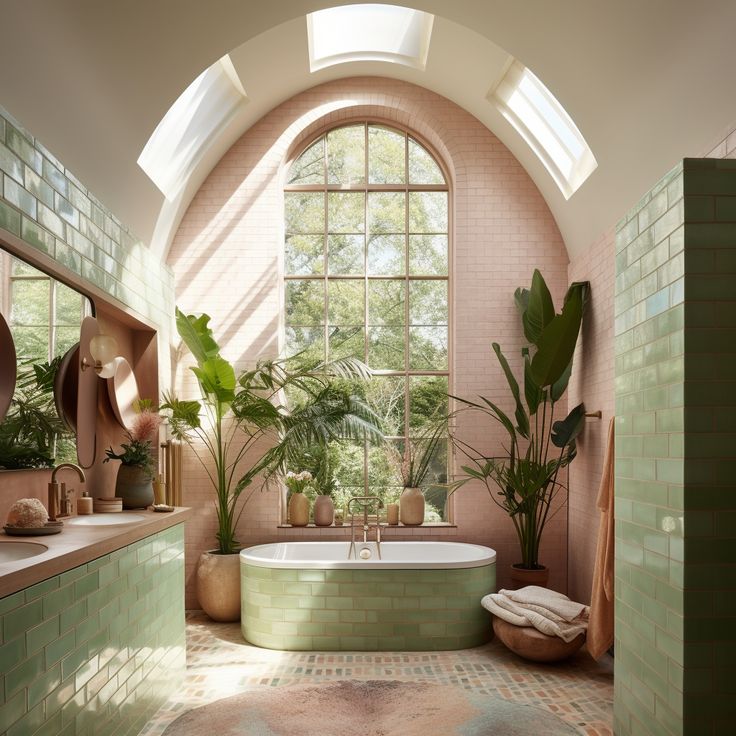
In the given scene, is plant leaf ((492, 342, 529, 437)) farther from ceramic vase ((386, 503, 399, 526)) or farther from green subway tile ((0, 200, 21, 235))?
Result: green subway tile ((0, 200, 21, 235))

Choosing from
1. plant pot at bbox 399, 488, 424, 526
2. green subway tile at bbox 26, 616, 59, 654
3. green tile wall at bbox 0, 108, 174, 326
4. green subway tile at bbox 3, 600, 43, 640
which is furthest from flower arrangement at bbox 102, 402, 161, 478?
plant pot at bbox 399, 488, 424, 526

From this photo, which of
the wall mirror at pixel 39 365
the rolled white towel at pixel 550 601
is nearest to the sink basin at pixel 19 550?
the wall mirror at pixel 39 365

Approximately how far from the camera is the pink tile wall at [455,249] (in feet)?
21.1

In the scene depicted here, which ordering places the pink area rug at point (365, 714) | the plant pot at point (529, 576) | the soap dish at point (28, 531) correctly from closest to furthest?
the soap dish at point (28, 531), the pink area rug at point (365, 714), the plant pot at point (529, 576)

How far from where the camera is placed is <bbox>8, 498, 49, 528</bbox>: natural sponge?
10.2ft

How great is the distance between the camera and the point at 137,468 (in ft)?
15.0

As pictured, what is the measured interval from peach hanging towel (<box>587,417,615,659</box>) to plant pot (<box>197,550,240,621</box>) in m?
2.71

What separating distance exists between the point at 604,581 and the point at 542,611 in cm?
59

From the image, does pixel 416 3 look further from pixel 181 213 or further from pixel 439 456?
pixel 439 456

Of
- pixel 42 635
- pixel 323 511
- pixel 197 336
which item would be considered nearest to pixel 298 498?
pixel 323 511

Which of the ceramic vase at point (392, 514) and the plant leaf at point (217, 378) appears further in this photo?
the ceramic vase at point (392, 514)

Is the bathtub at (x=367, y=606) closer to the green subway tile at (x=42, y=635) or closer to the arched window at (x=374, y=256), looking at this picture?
the arched window at (x=374, y=256)

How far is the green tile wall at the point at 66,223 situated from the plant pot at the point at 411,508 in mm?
2520

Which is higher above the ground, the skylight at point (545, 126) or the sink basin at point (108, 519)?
the skylight at point (545, 126)
